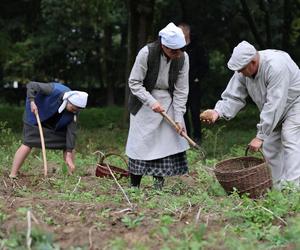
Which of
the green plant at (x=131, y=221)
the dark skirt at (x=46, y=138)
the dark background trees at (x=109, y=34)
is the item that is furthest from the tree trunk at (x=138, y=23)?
the green plant at (x=131, y=221)

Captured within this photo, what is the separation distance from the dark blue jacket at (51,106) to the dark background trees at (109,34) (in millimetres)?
7302

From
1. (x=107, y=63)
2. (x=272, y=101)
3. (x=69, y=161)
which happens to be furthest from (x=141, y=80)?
(x=107, y=63)

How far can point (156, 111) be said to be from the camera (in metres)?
6.46

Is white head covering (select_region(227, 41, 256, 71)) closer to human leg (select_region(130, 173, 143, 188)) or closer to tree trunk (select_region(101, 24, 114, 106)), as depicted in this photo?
human leg (select_region(130, 173, 143, 188))

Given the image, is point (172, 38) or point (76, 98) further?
point (76, 98)

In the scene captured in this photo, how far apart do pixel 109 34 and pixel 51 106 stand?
73.9ft

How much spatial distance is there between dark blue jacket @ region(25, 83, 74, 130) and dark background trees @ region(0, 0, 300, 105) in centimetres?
730

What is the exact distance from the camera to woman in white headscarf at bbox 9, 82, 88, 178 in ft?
24.7

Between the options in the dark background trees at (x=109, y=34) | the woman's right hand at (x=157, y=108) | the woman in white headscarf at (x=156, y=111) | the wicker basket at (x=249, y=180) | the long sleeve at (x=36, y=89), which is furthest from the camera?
the dark background trees at (x=109, y=34)

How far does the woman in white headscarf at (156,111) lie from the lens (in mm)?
6539

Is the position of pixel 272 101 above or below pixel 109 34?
above

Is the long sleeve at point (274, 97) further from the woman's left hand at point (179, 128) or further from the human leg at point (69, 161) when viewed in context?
the human leg at point (69, 161)

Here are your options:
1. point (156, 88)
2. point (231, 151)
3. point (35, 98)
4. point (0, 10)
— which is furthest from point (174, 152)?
point (0, 10)

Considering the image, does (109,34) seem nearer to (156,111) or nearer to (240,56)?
(156,111)
